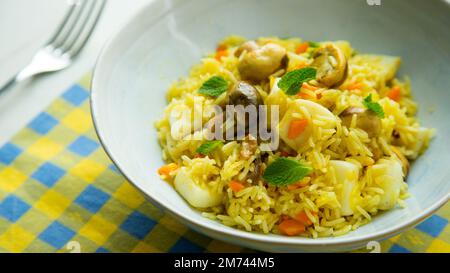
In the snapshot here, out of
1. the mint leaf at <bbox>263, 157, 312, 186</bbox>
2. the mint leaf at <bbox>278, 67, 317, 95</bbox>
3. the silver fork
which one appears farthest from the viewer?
the silver fork

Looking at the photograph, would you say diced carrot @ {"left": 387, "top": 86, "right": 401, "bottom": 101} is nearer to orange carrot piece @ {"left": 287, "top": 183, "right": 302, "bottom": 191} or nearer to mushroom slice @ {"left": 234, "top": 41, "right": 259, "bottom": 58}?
mushroom slice @ {"left": 234, "top": 41, "right": 259, "bottom": 58}

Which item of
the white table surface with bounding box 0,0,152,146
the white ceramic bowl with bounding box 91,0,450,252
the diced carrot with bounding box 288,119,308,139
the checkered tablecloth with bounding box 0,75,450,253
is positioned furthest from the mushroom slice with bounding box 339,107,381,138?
the white table surface with bounding box 0,0,152,146

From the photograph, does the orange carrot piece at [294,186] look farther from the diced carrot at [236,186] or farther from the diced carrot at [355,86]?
the diced carrot at [355,86]

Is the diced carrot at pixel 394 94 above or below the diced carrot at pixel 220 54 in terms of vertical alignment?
above

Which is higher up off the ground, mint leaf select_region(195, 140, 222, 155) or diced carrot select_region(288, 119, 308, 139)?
diced carrot select_region(288, 119, 308, 139)

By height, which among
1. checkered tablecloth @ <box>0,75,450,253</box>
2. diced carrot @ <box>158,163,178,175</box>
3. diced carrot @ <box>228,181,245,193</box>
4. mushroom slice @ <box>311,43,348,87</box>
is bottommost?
checkered tablecloth @ <box>0,75,450,253</box>

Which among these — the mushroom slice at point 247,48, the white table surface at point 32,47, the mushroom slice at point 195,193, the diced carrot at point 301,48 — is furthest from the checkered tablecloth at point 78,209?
the diced carrot at point 301,48

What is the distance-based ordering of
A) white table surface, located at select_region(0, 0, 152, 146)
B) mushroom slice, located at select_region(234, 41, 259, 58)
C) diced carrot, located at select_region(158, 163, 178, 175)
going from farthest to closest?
white table surface, located at select_region(0, 0, 152, 146), mushroom slice, located at select_region(234, 41, 259, 58), diced carrot, located at select_region(158, 163, 178, 175)
